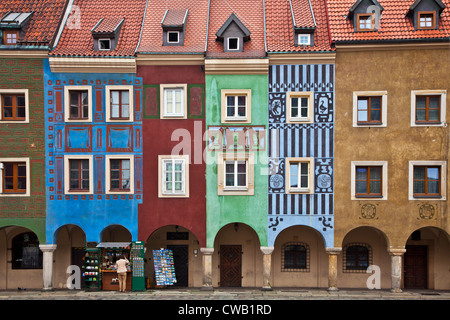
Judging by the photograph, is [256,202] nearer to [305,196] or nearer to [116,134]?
[305,196]

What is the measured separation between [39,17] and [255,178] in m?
13.6

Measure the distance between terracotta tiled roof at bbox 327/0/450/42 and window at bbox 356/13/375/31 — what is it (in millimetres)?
313

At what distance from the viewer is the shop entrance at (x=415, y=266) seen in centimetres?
2108

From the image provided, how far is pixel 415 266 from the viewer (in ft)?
69.4

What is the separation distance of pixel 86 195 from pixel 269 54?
36.1 feet

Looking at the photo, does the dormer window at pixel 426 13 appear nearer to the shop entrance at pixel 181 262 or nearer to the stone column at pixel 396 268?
the stone column at pixel 396 268

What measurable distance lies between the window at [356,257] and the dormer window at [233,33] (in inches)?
456

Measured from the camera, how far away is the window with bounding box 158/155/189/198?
19.5 meters

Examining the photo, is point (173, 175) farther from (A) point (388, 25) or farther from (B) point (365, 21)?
(A) point (388, 25)

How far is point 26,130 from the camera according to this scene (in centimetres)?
1942

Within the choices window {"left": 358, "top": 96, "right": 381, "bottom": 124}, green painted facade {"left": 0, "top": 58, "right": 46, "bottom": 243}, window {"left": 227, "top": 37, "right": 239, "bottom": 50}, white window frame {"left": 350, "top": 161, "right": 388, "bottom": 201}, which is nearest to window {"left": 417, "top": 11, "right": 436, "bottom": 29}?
window {"left": 358, "top": 96, "right": 381, "bottom": 124}

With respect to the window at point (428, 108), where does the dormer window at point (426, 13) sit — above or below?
above

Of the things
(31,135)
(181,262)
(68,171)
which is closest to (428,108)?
(181,262)

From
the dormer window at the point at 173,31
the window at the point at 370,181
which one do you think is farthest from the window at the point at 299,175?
the dormer window at the point at 173,31
